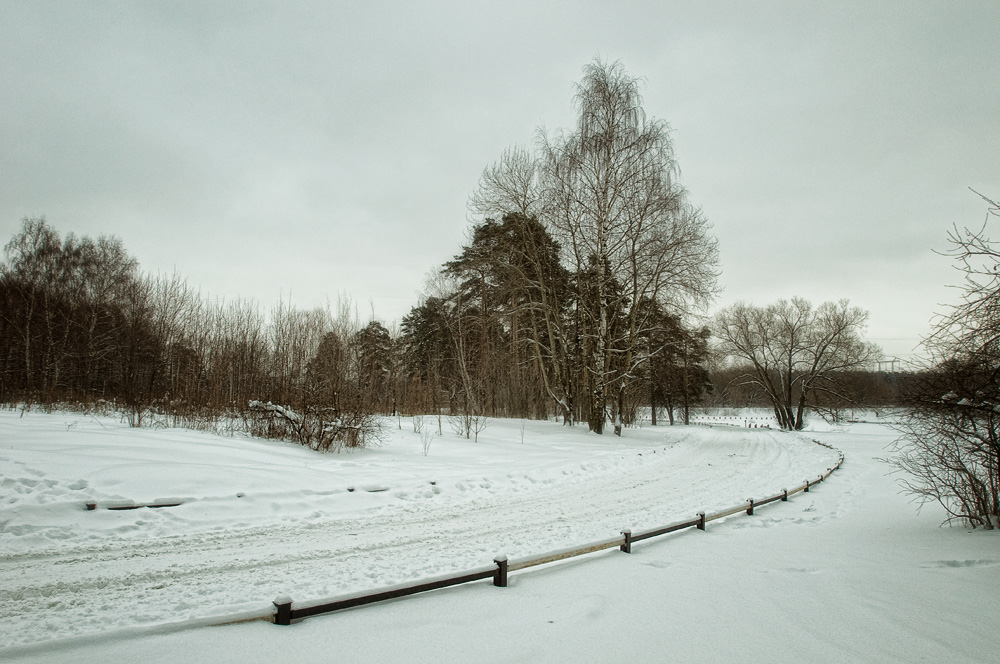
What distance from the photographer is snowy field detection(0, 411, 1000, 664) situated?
3.37 meters

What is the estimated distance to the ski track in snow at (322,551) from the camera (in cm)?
387

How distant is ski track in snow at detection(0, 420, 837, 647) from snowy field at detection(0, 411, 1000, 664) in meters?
0.03

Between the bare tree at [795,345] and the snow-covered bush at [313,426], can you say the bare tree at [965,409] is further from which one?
the bare tree at [795,345]

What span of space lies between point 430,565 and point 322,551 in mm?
1421

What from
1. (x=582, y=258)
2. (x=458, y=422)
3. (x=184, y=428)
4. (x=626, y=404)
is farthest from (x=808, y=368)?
(x=184, y=428)

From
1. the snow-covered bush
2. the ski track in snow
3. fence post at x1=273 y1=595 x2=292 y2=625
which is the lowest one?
the ski track in snow

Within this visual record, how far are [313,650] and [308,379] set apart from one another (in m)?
10.7

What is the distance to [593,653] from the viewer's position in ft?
10.9

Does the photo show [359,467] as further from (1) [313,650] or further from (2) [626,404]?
(2) [626,404]

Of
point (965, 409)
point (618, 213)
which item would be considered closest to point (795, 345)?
point (618, 213)

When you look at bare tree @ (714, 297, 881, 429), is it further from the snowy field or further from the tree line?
the snowy field

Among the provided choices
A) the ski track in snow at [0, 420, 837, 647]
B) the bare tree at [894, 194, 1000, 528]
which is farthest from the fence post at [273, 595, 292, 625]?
the bare tree at [894, 194, 1000, 528]

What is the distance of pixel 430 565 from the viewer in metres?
5.19

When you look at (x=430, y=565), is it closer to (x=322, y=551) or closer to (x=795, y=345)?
(x=322, y=551)
